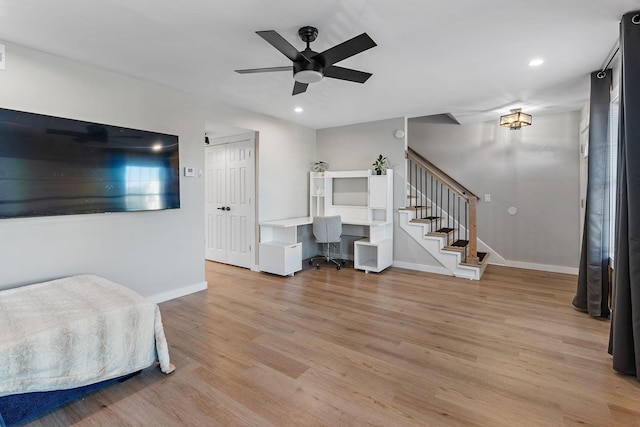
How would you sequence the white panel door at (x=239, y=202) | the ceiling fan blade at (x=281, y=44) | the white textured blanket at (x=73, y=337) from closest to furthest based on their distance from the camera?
the white textured blanket at (x=73, y=337) < the ceiling fan blade at (x=281, y=44) < the white panel door at (x=239, y=202)

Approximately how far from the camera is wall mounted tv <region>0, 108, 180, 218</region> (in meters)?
2.49

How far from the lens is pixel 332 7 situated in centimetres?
204

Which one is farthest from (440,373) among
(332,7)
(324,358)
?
(332,7)

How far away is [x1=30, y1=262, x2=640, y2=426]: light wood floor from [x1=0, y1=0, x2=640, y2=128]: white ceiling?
2.43 m

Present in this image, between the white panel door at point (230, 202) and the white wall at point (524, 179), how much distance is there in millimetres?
3456

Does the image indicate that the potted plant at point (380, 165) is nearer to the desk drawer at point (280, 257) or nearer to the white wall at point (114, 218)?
the desk drawer at point (280, 257)

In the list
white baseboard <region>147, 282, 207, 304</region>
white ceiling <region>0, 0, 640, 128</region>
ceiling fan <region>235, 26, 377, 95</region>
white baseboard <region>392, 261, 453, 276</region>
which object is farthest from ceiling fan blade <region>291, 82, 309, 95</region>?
white baseboard <region>392, 261, 453, 276</region>

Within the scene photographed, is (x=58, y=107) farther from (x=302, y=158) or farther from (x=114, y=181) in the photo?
(x=302, y=158)

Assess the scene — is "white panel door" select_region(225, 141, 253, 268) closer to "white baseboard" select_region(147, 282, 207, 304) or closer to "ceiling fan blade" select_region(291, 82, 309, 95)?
"white baseboard" select_region(147, 282, 207, 304)

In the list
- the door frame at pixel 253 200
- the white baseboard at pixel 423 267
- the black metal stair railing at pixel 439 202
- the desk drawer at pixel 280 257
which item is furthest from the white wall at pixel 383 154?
the desk drawer at pixel 280 257

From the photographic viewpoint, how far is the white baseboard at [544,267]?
4727 millimetres

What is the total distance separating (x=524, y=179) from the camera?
5.02 meters

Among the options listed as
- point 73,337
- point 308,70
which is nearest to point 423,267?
point 308,70

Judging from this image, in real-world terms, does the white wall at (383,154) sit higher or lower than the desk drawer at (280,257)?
higher
